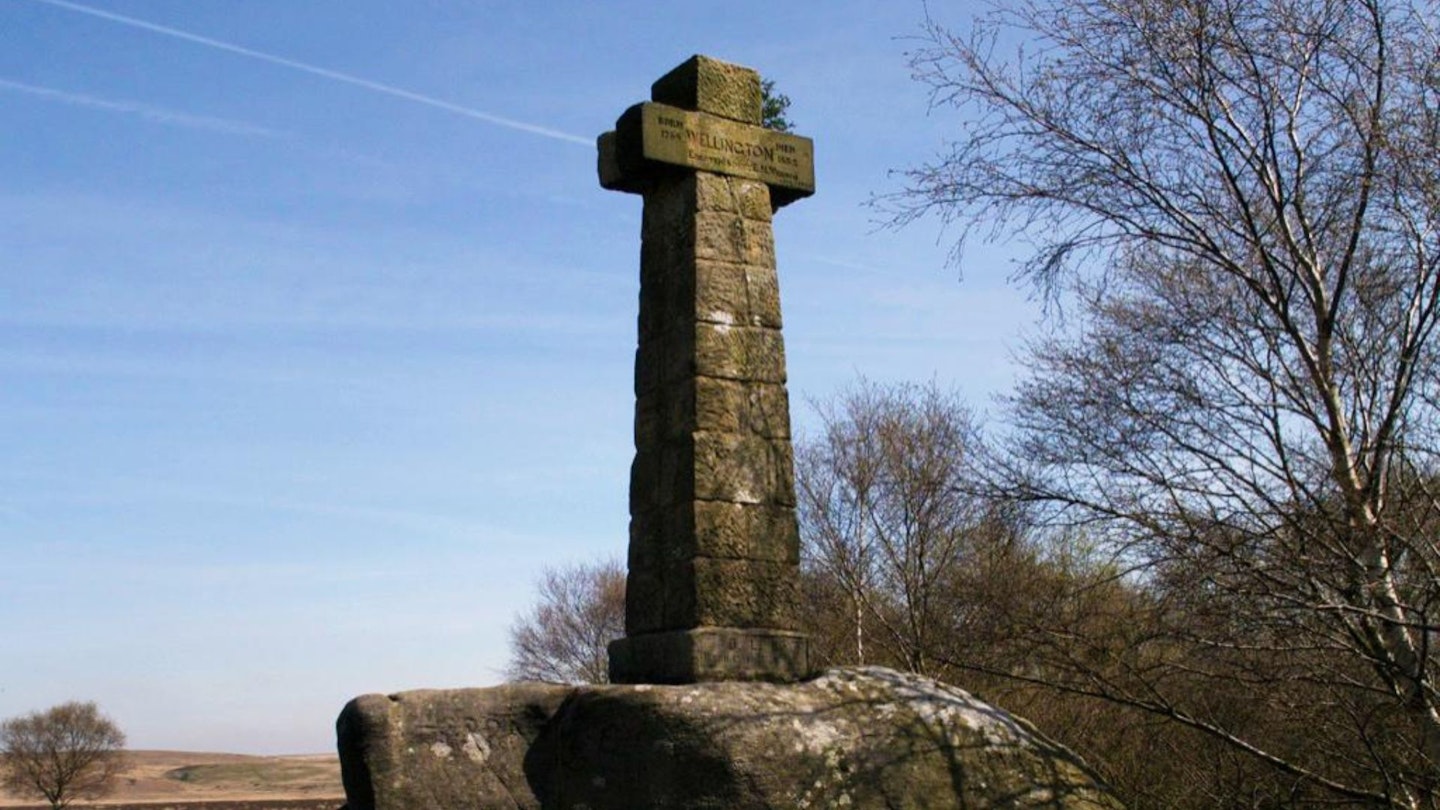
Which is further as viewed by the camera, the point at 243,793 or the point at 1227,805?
the point at 243,793

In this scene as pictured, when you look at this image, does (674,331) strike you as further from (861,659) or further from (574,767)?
(861,659)

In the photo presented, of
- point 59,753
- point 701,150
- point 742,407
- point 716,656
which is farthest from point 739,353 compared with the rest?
point 59,753

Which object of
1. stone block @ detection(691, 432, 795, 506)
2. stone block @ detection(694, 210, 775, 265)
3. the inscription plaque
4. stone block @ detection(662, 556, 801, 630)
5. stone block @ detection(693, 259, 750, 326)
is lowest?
stone block @ detection(662, 556, 801, 630)

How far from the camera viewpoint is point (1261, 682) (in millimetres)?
8094

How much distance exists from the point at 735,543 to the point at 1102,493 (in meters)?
2.36

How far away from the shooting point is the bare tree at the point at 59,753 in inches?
2096

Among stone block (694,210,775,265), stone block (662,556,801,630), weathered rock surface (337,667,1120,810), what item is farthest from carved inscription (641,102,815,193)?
weathered rock surface (337,667,1120,810)

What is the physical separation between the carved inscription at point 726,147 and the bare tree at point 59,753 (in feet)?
171

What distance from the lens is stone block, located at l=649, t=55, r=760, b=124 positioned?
854cm

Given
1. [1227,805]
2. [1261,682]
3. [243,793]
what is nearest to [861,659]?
[1227,805]

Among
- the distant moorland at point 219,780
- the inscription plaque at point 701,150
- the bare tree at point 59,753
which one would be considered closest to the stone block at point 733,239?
the inscription plaque at point 701,150

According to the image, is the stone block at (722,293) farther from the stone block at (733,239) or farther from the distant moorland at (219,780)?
the distant moorland at (219,780)

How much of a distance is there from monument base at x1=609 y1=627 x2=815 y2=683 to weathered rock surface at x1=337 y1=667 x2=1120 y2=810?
195 millimetres

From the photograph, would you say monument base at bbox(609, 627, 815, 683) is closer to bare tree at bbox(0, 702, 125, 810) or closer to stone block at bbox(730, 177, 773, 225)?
stone block at bbox(730, 177, 773, 225)
